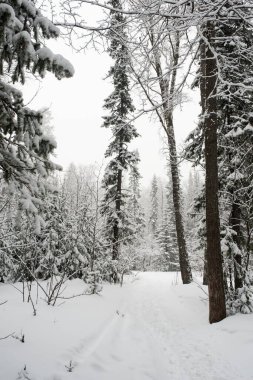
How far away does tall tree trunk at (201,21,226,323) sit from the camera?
24.2 feet

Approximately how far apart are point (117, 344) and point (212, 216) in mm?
3846

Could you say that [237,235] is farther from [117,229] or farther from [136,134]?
[136,134]

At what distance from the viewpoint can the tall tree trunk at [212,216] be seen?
7.39 metres

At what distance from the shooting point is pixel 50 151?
14.3 ft

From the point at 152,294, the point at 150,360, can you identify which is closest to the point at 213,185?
the point at 150,360

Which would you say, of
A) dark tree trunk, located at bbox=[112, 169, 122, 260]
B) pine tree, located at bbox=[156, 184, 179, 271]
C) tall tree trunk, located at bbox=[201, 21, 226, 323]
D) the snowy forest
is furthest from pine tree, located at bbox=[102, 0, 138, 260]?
pine tree, located at bbox=[156, 184, 179, 271]

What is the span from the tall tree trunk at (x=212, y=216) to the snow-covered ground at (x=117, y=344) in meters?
0.47

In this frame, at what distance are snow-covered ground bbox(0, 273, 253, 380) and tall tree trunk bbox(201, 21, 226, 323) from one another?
473 mm

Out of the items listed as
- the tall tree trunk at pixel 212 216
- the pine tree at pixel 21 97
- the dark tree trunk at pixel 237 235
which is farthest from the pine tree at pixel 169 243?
the pine tree at pixel 21 97

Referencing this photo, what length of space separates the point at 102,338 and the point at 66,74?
17.6 feet

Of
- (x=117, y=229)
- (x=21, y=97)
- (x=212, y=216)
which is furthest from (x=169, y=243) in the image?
(x=21, y=97)

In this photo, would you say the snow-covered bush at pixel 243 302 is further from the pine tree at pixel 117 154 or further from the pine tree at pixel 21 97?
the pine tree at pixel 117 154

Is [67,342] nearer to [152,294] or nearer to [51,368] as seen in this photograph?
[51,368]

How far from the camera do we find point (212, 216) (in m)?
7.69
